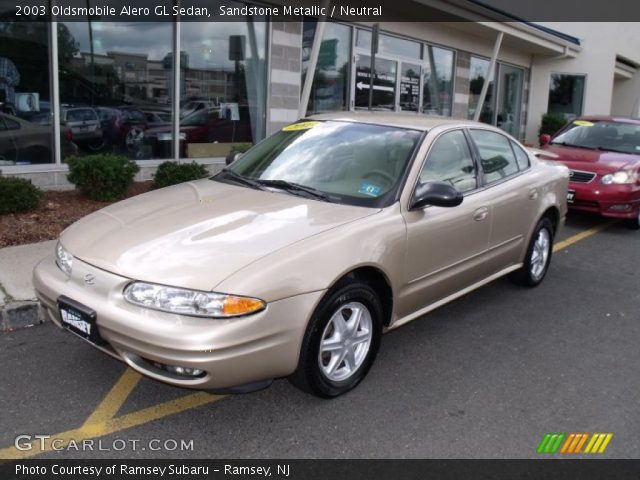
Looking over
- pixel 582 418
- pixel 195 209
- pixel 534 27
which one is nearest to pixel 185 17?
pixel 195 209

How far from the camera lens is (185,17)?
920cm

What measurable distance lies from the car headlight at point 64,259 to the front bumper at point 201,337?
9.8 inches

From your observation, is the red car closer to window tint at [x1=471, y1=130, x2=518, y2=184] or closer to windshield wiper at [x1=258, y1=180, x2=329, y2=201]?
window tint at [x1=471, y1=130, x2=518, y2=184]

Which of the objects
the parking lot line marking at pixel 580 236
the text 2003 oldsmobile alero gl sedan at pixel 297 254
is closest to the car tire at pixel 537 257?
the text 2003 oldsmobile alero gl sedan at pixel 297 254

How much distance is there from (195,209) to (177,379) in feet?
3.77

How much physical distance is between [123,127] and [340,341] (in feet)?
21.8

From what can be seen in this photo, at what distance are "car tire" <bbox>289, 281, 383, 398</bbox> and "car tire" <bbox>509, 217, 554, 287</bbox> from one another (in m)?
2.29

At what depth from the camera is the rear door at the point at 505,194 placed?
4586mm

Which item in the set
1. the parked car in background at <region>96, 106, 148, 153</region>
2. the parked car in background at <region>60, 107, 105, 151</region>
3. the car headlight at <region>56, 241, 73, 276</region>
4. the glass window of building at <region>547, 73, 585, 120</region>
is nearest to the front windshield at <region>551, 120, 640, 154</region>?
the parked car in background at <region>96, 106, 148, 153</region>

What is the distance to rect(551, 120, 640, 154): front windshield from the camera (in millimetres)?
9055

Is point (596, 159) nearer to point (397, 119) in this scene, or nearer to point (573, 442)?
point (397, 119)

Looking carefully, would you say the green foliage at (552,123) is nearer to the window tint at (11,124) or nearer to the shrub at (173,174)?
the shrub at (173,174)

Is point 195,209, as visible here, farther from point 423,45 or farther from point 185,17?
point 423,45

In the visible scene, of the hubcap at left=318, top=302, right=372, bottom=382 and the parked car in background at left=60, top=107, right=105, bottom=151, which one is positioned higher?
A: the parked car in background at left=60, top=107, right=105, bottom=151
